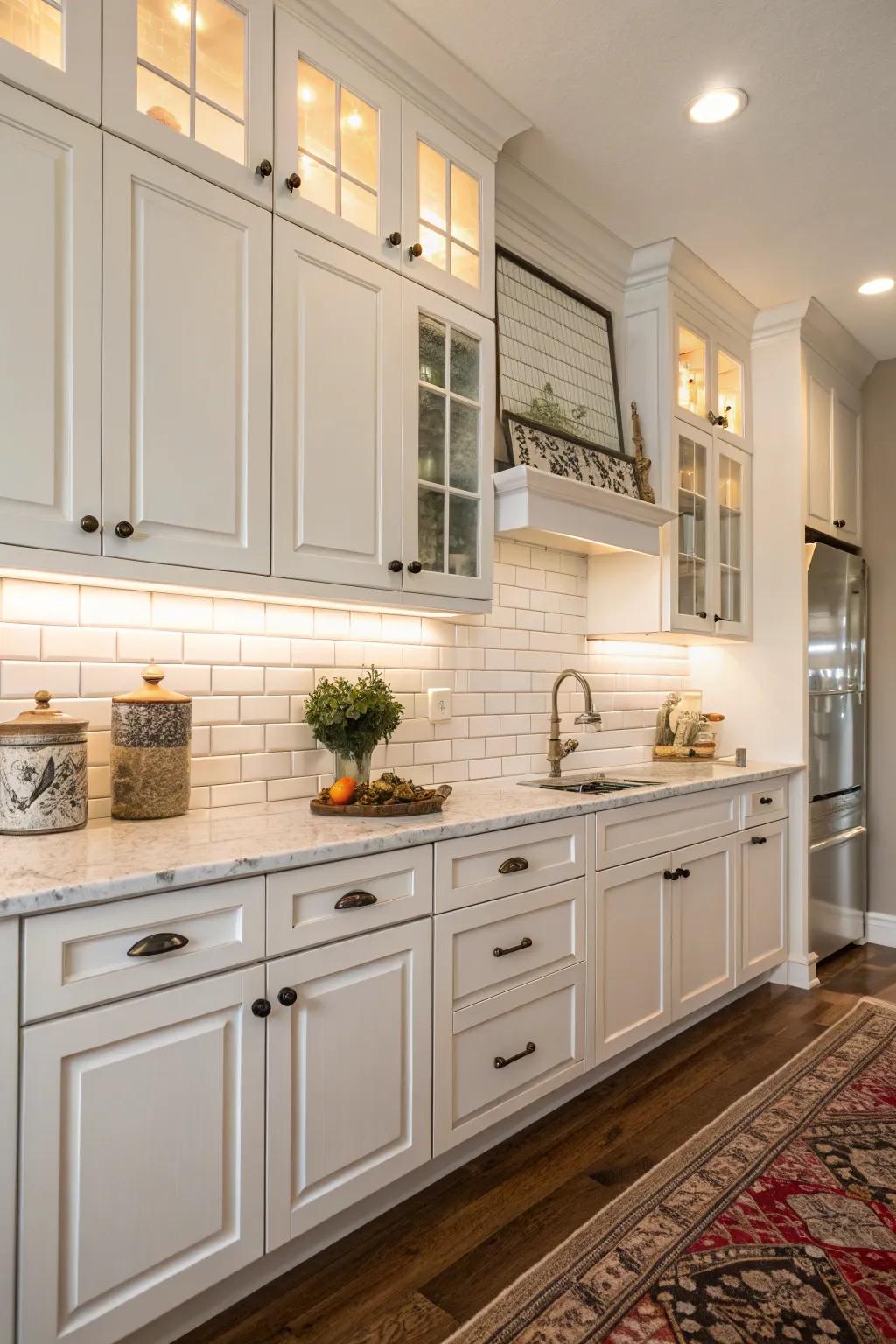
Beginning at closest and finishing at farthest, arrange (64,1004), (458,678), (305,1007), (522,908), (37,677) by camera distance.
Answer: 1. (64,1004)
2. (305,1007)
3. (37,677)
4. (522,908)
5. (458,678)

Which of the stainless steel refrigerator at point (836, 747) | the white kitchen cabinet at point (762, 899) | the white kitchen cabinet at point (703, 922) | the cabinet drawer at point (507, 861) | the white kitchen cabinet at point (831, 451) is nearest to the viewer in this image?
the cabinet drawer at point (507, 861)

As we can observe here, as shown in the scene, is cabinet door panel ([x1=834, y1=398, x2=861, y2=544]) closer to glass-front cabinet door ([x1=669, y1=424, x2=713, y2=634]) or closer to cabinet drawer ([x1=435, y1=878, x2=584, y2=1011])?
glass-front cabinet door ([x1=669, y1=424, x2=713, y2=634])

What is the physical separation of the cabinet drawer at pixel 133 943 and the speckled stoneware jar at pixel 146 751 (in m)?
0.45

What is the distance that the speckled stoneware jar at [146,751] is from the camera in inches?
75.2

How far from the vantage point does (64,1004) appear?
1.35 meters

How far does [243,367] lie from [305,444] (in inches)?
8.9

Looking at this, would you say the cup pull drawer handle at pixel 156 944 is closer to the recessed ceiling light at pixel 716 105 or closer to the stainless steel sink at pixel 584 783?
the stainless steel sink at pixel 584 783

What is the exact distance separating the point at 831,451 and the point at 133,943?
13.0 feet

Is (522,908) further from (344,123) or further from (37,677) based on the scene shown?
(344,123)

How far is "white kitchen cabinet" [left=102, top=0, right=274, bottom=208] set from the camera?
1697 mm

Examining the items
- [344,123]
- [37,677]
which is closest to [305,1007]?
[37,677]

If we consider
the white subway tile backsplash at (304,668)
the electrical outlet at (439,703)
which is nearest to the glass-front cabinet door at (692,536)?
the white subway tile backsplash at (304,668)

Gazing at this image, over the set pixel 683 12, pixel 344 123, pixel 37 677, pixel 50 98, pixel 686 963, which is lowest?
pixel 686 963

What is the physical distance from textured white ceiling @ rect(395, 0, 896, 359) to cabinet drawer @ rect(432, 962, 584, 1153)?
248cm
